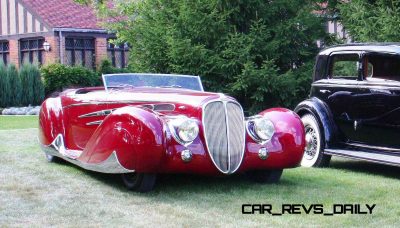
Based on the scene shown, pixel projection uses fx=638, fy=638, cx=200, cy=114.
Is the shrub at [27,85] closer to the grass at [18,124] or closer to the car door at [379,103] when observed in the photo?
the grass at [18,124]

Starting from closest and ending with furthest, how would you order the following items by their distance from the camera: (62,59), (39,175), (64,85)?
(39,175) < (64,85) < (62,59)

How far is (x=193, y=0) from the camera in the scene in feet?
45.3

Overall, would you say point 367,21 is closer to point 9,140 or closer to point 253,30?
point 253,30

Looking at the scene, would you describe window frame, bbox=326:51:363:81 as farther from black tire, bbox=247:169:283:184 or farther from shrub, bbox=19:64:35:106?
shrub, bbox=19:64:35:106

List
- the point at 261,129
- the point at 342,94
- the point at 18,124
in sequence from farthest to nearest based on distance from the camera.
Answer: the point at 18,124 < the point at 342,94 < the point at 261,129

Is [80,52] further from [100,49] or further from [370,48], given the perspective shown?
[370,48]

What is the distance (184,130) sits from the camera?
253 inches

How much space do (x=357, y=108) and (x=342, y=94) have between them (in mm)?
356

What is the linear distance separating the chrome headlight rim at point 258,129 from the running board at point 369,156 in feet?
4.94

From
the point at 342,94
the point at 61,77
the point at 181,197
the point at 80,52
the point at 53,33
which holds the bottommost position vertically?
the point at 181,197

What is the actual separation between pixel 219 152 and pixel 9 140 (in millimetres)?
5943

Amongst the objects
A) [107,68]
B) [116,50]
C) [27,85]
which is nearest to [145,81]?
[27,85]

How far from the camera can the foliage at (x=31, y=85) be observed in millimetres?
25016

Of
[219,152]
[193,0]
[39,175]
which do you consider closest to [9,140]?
[39,175]
